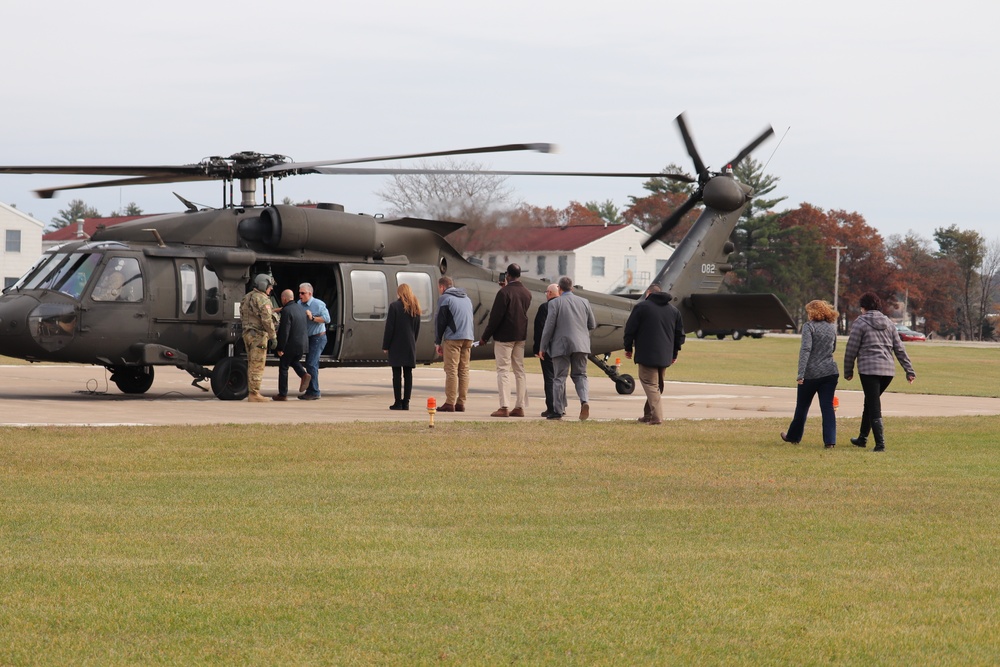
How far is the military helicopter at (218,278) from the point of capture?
18047mm

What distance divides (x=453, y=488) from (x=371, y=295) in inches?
411

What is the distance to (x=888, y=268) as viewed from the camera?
353 feet

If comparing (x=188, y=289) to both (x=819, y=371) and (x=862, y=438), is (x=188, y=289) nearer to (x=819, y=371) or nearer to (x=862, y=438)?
(x=819, y=371)

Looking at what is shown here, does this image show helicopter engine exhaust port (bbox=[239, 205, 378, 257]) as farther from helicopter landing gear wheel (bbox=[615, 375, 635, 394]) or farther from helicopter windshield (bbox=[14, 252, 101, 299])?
helicopter landing gear wheel (bbox=[615, 375, 635, 394])

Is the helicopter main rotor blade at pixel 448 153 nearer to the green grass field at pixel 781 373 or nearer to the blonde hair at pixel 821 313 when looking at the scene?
the blonde hair at pixel 821 313

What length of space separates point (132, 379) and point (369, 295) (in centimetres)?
396

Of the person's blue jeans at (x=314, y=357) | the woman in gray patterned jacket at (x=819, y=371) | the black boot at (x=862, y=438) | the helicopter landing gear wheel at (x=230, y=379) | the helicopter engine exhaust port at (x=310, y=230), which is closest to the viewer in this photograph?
the black boot at (x=862, y=438)

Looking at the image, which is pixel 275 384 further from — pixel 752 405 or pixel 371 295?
pixel 752 405

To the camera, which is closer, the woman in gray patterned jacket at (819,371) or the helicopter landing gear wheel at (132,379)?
the woman in gray patterned jacket at (819,371)

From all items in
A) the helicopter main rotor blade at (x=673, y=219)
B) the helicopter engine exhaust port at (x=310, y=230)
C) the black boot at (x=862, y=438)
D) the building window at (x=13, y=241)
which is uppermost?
the building window at (x=13, y=241)

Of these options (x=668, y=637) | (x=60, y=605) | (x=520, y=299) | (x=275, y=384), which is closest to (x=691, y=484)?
(x=668, y=637)

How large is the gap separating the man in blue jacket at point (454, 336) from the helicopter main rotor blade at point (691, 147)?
23.0 feet

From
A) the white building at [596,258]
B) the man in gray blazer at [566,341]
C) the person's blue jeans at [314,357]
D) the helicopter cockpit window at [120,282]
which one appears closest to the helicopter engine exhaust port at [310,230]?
the person's blue jeans at [314,357]

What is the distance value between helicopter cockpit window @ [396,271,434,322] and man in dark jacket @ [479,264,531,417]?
3.42 metres
